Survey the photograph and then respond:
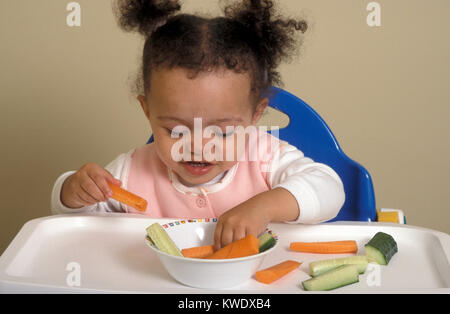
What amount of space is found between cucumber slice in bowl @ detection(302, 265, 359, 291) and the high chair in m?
0.47

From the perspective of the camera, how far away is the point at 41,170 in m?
1.98

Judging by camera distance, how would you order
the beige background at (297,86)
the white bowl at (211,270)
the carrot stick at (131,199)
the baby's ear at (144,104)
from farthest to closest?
the beige background at (297,86), the baby's ear at (144,104), the carrot stick at (131,199), the white bowl at (211,270)

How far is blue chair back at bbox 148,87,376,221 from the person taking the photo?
1.15 m

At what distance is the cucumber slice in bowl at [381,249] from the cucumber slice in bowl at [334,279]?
83 mm

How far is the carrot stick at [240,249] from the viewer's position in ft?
2.23

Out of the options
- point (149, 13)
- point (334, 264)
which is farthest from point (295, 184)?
point (149, 13)

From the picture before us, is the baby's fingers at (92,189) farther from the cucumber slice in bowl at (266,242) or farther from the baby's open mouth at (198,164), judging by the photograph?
the cucumber slice in bowl at (266,242)

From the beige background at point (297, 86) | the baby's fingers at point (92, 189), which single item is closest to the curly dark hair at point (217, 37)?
the baby's fingers at point (92, 189)

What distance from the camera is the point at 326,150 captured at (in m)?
1.21

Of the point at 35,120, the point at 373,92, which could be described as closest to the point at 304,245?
the point at 373,92

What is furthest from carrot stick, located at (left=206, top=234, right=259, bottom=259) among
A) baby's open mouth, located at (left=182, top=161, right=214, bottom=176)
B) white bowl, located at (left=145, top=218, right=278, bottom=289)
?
baby's open mouth, located at (left=182, top=161, right=214, bottom=176)

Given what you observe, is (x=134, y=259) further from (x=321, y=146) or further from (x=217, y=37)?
(x=321, y=146)

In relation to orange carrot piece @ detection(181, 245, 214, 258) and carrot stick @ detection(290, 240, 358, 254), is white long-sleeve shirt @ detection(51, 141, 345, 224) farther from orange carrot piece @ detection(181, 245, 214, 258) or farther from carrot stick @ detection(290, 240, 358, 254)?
orange carrot piece @ detection(181, 245, 214, 258)
